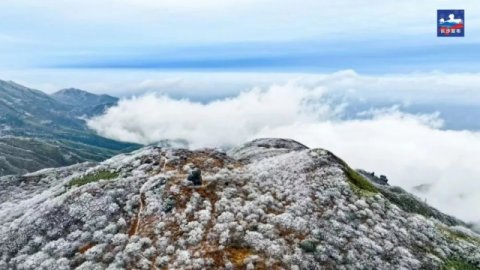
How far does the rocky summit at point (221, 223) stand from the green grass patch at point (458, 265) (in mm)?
180

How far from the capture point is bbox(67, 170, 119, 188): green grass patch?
211 feet

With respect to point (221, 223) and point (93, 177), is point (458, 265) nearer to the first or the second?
point (221, 223)

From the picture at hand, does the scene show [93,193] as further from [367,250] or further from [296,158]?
[367,250]

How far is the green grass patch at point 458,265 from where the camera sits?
170 feet

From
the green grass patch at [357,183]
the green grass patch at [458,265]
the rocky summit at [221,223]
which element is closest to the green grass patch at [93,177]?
the rocky summit at [221,223]

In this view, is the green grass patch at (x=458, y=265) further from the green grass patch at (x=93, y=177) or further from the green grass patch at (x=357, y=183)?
the green grass patch at (x=93, y=177)

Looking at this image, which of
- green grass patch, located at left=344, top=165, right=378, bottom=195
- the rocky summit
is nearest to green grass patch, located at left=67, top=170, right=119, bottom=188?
the rocky summit

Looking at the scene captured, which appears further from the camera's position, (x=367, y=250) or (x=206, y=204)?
(x=206, y=204)

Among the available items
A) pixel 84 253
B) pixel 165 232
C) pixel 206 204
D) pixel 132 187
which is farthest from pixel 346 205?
pixel 84 253

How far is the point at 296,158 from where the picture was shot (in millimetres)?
67812

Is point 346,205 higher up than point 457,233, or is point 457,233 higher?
point 346,205

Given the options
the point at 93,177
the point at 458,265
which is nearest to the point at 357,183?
the point at 458,265

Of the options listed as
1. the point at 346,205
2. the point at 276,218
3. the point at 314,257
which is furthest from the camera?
the point at 346,205

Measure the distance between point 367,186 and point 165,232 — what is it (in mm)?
31599
